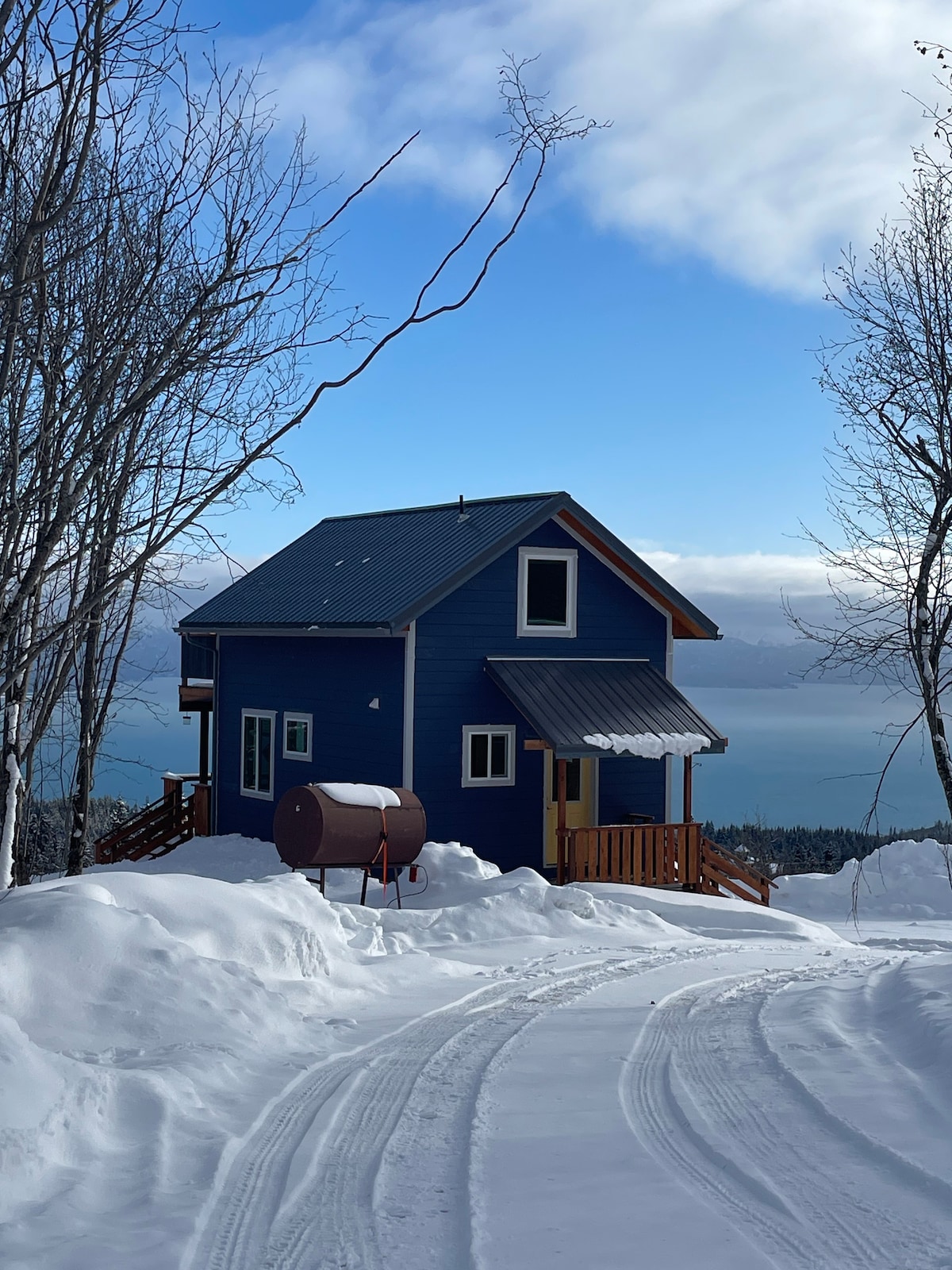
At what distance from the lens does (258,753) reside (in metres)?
22.1

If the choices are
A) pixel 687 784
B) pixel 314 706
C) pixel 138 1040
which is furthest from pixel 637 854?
pixel 138 1040

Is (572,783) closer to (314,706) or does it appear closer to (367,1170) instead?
(314,706)

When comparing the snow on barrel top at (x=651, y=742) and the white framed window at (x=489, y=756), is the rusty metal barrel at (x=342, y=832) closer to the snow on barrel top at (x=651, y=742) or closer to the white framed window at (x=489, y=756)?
the white framed window at (x=489, y=756)

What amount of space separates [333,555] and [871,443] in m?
12.9

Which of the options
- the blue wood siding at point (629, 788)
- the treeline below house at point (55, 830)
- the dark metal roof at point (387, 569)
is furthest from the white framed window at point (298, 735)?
the blue wood siding at point (629, 788)

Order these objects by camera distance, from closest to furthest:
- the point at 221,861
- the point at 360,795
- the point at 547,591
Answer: the point at 360,795, the point at 547,591, the point at 221,861

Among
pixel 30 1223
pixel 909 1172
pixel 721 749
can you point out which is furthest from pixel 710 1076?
pixel 721 749

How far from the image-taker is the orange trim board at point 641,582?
20.0m

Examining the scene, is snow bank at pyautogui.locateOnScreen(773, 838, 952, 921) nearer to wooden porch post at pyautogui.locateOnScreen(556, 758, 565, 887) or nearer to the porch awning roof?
the porch awning roof

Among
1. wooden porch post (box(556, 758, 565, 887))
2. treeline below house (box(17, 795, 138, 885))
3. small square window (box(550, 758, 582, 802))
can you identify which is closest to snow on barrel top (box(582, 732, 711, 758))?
wooden porch post (box(556, 758, 565, 887))

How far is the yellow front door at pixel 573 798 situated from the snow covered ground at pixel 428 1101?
8688 mm

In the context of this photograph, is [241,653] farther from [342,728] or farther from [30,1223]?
[30,1223]

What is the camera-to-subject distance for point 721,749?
19.3 meters

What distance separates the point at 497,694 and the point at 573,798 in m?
2.32
